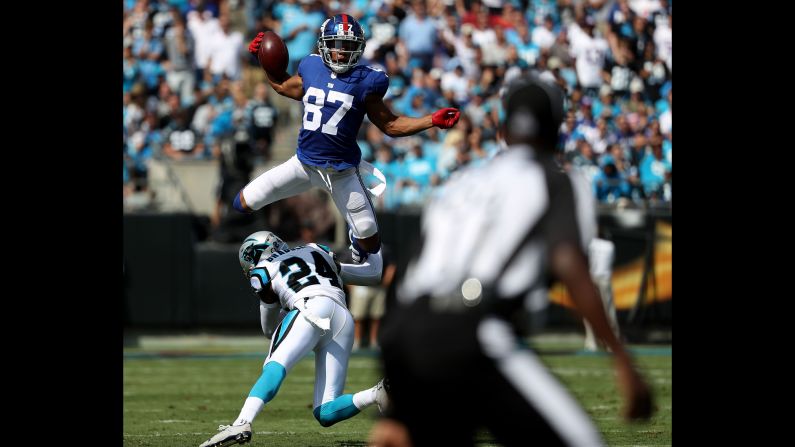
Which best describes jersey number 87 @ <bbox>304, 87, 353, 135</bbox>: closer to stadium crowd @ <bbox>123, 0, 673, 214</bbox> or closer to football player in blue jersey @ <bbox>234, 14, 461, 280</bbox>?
football player in blue jersey @ <bbox>234, 14, 461, 280</bbox>

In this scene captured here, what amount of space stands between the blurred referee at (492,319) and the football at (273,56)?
4091 millimetres

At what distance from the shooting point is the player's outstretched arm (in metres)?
7.93

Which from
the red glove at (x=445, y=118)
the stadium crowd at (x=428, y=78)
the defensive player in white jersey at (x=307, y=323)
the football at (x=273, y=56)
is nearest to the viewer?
the defensive player in white jersey at (x=307, y=323)

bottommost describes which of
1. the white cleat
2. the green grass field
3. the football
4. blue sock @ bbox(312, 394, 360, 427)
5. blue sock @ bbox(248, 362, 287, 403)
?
the green grass field

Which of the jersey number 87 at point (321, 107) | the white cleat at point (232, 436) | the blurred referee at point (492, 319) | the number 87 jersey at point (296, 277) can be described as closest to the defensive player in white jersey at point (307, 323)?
the number 87 jersey at point (296, 277)

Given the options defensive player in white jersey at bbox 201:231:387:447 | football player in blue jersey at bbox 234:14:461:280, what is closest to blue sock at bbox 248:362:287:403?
defensive player in white jersey at bbox 201:231:387:447

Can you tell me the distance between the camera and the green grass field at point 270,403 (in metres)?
8.45

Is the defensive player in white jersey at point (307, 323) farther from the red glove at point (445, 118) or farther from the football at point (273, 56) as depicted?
the football at point (273, 56)

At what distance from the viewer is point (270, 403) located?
34.7 feet

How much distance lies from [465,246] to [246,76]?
1527 cm

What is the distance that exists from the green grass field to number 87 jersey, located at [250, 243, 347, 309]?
104 cm

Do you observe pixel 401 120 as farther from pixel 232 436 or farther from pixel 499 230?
pixel 499 230

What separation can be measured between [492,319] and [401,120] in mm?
4063

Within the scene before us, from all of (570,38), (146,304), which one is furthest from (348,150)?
(570,38)
